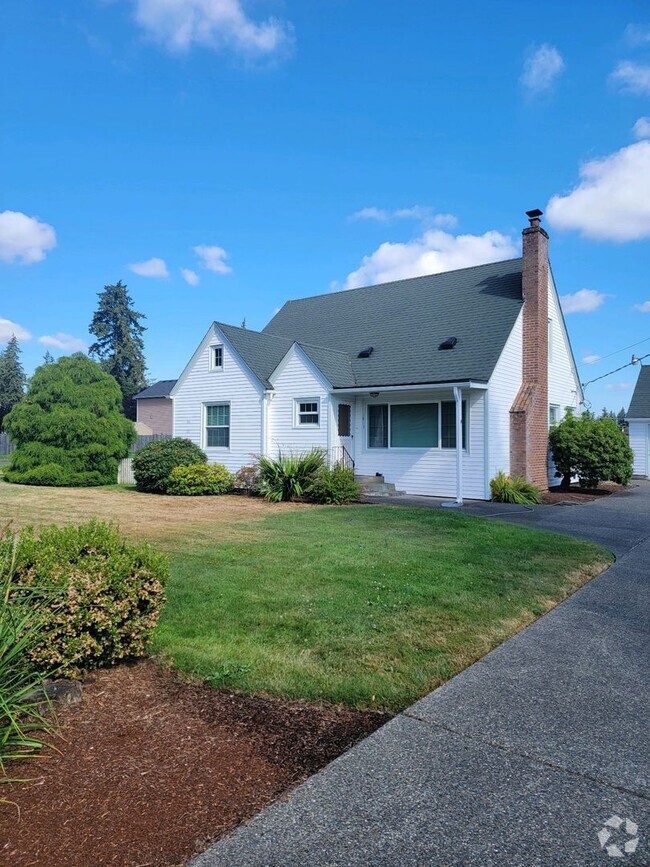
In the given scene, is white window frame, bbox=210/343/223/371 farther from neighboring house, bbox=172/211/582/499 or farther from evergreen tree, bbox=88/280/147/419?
evergreen tree, bbox=88/280/147/419

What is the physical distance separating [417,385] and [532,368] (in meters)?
4.29

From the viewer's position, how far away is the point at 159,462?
60.2 feet

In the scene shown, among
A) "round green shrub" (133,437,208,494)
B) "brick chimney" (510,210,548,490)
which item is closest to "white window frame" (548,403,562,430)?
"brick chimney" (510,210,548,490)

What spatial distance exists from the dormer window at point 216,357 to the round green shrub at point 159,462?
3209 millimetres

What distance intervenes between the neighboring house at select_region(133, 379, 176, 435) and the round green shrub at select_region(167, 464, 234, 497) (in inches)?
1226

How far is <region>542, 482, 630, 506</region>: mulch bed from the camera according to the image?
15920 mm

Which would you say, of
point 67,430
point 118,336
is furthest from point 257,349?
point 118,336

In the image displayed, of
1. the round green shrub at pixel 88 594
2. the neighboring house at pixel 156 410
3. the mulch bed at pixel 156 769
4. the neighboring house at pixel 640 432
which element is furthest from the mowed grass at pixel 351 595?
the neighboring house at pixel 156 410

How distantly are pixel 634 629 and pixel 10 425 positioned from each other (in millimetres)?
23001

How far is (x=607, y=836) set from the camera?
237 centimetres

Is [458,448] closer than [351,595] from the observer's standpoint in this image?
No

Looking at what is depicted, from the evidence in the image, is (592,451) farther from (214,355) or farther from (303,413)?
(214,355)

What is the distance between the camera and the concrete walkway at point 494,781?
2.25 meters

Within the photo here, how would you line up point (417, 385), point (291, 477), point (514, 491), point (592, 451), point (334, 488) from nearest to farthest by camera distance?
1. point (334, 488)
2. point (514, 491)
3. point (291, 477)
4. point (417, 385)
5. point (592, 451)
